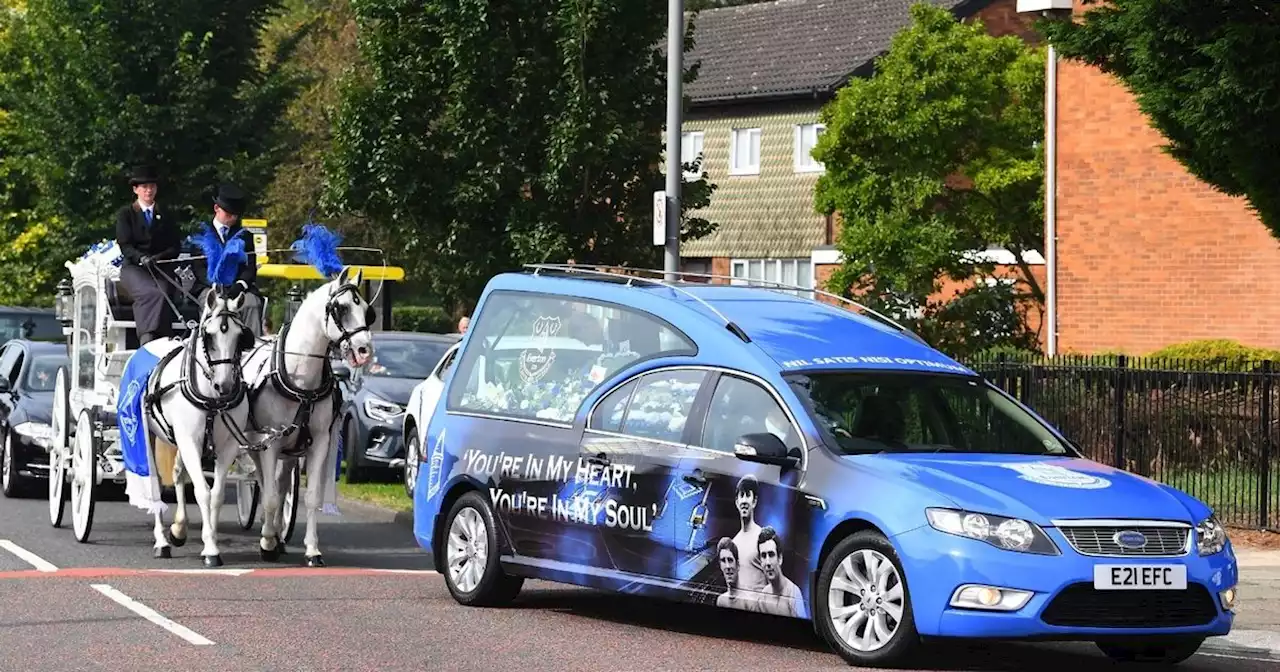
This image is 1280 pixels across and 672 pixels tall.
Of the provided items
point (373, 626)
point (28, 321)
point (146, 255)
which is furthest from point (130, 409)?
point (28, 321)

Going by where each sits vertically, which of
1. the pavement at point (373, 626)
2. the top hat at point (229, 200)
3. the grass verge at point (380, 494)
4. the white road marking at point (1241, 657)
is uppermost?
the top hat at point (229, 200)

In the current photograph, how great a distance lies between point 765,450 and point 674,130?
9.19 m

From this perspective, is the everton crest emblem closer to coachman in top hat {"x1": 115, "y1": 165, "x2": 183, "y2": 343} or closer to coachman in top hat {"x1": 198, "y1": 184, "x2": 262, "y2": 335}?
coachman in top hat {"x1": 198, "y1": 184, "x2": 262, "y2": 335}

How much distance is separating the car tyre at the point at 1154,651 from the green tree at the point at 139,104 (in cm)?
2556

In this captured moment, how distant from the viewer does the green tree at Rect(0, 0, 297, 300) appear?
116 ft

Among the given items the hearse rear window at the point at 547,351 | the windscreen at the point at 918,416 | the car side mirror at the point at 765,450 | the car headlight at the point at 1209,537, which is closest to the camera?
the car headlight at the point at 1209,537

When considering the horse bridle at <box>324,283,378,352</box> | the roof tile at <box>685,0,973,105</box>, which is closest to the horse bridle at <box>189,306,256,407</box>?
the horse bridle at <box>324,283,378,352</box>

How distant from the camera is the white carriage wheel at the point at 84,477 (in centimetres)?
1680

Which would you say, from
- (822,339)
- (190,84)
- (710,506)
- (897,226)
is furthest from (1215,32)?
(190,84)

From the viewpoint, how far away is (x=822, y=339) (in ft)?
39.7

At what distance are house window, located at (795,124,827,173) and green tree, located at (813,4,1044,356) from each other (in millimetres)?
14798

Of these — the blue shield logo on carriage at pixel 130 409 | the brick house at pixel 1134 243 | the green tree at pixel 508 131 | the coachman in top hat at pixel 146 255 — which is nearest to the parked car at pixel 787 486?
the blue shield logo on carriage at pixel 130 409

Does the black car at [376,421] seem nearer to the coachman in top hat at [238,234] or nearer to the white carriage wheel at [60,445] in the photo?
the white carriage wheel at [60,445]

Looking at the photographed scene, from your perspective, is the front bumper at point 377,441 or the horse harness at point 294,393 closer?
the horse harness at point 294,393
